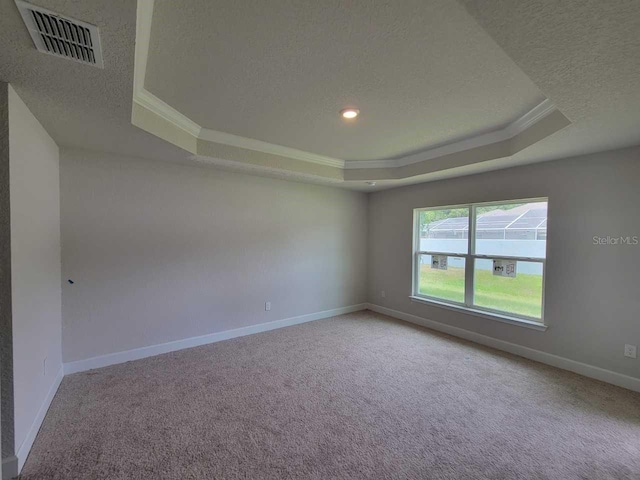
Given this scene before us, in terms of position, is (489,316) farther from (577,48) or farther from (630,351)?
(577,48)

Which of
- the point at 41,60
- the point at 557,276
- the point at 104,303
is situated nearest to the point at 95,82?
the point at 41,60

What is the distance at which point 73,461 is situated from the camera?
179cm

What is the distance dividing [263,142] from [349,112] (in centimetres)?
130

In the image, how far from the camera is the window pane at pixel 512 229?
3.34 metres

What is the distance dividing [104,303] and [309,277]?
2.71 m

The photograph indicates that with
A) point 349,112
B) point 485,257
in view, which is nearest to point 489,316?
point 485,257

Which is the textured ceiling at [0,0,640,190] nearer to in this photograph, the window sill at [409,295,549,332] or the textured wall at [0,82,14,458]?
the textured wall at [0,82,14,458]

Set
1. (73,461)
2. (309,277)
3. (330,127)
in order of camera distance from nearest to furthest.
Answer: (73,461), (330,127), (309,277)

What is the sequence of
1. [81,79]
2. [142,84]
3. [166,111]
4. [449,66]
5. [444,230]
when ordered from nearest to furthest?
1. [81,79]
2. [449,66]
3. [142,84]
4. [166,111]
5. [444,230]

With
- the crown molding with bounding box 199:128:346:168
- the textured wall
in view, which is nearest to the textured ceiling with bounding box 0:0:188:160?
the textured wall

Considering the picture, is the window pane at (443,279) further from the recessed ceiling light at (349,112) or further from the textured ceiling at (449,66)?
the recessed ceiling light at (349,112)

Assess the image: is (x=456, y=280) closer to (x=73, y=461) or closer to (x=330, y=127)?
(x=330, y=127)

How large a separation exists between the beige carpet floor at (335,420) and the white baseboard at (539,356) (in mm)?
119

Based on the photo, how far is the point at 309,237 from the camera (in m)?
4.69
